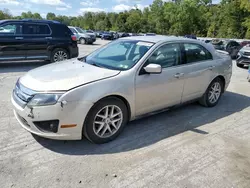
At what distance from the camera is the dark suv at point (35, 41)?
321 inches

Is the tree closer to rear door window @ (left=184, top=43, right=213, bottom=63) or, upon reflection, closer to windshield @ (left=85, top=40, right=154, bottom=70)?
windshield @ (left=85, top=40, right=154, bottom=70)

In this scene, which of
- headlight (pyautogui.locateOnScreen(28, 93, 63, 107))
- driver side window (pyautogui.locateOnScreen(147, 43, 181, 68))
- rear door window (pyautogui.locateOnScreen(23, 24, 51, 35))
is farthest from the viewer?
rear door window (pyautogui.locateOnScreen(23, 24, 51, 35))

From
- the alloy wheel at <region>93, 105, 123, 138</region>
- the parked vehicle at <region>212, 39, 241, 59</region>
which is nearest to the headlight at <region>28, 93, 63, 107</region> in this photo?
the alloy wheel at <region>93, 105, 123, 138</region>

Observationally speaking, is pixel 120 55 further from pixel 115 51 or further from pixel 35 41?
pixel 35 41

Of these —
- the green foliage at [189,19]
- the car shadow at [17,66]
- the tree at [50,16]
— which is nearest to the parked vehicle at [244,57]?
the car shadow at [17,66]

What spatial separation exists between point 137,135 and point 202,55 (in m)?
2.32

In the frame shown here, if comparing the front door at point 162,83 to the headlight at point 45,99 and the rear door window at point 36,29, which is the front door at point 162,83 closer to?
the headlight at point 45,99

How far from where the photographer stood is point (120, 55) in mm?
4109

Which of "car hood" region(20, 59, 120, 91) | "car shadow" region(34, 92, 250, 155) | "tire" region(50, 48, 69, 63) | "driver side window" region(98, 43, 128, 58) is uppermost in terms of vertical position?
"driver side window" region(98, 43, 128, 58)

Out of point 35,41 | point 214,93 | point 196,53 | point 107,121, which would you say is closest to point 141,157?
point 107,121

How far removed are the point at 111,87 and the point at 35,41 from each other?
21.0 ft

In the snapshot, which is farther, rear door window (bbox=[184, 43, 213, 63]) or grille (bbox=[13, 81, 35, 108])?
rear door window (bbox=[184, 43, 213, 63])

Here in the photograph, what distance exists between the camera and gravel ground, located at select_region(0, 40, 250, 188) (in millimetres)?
2701

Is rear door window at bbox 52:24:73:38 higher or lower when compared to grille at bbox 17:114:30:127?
higher
